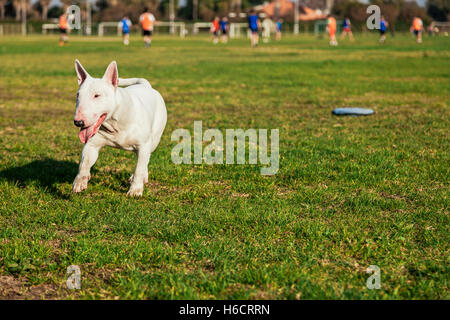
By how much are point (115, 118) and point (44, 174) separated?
6.39 feet

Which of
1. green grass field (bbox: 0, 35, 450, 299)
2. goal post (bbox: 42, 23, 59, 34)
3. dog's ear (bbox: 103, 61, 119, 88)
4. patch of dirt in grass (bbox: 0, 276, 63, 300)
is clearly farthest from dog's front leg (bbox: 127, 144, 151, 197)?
goal post (bbox: 42, 23, 59, 34)

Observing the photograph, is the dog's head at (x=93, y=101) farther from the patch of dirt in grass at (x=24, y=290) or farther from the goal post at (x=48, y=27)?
the goal post at (x=48, y=27)

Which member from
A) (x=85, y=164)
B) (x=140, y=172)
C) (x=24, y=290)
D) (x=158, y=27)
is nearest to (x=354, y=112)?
(x=140, y=172)

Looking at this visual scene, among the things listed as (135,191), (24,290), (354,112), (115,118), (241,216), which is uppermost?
(115,118)

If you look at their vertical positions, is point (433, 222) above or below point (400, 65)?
below

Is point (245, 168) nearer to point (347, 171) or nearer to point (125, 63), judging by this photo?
point (347, 171)

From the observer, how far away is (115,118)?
552 cm

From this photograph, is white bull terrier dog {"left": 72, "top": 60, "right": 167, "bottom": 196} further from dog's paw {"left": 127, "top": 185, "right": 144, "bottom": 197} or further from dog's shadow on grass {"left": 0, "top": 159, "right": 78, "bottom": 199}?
dog's shadow on grass {"left": 0, "top": 159, "right": 78, "bottom": 199}

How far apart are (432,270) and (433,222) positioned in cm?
112

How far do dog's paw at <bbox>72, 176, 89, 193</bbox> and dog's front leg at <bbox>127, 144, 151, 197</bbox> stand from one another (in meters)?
0.47

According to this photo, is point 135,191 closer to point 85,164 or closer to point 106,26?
point 85,164

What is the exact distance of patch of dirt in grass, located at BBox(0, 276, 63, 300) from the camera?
152 inches
